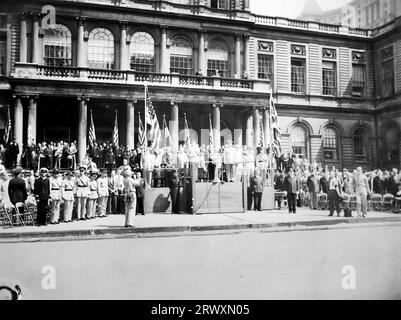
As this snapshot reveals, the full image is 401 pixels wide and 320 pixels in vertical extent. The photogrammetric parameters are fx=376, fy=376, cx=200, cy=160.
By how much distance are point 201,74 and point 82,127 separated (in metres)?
8.77

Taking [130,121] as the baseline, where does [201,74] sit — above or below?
above

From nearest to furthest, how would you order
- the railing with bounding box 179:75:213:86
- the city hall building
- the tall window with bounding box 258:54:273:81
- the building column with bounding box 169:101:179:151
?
the city hall building → the building column with bounding box 169:101:179:151 → the railing with bounding box 179:75:213:86 → the tall window with bounding box 258:54:273:81

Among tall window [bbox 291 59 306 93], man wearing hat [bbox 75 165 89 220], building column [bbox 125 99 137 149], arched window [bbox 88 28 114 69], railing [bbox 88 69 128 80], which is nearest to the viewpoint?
man wearing hat [bbox 75 165 89 220]

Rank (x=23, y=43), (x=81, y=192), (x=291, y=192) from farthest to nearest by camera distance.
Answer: (x=23, y=43), (x=291, y=192), (x=81, y=192)

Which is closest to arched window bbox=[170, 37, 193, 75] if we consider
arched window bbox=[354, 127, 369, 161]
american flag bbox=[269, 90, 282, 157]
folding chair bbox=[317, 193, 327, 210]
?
american flag bbox=[269, 90, 282, 157]

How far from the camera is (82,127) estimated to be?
23016mm

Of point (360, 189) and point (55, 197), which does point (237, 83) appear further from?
point (55, 197)

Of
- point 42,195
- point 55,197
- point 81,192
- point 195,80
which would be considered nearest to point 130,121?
point 195,80

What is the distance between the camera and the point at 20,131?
22.3 m

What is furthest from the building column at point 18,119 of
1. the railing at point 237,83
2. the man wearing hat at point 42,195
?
the railing at point 237,83

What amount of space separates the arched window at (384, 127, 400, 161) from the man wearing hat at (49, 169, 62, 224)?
23.1m

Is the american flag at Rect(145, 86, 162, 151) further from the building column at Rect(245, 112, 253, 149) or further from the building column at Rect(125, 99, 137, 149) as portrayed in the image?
the building column at Rect(245, 112, 253, 149)

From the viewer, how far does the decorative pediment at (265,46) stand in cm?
3084

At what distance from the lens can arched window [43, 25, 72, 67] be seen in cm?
2511
